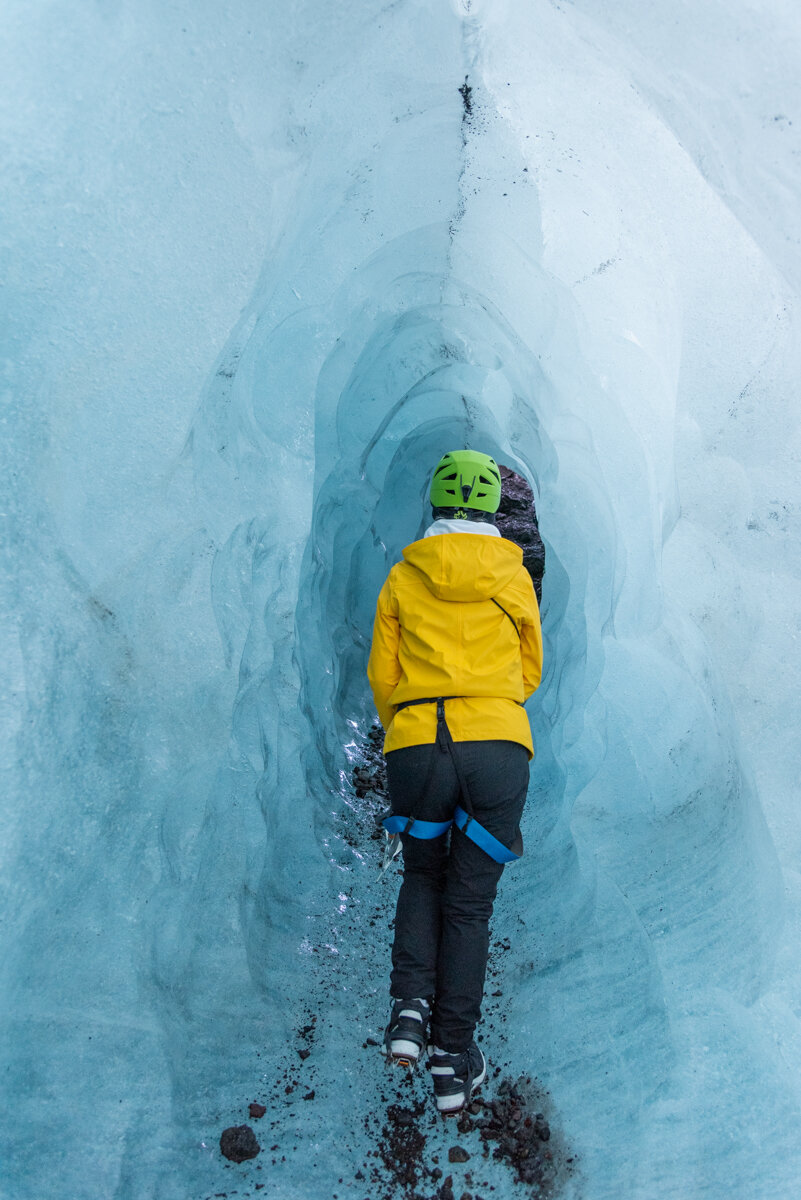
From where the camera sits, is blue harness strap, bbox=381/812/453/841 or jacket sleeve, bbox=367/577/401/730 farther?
jacket sleeve, bbox=367/577/401/730

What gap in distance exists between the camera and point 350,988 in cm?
272

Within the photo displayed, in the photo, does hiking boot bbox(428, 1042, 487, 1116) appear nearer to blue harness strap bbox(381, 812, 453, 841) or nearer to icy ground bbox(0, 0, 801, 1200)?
icy ground bbox(0, 0, 801, 1200)

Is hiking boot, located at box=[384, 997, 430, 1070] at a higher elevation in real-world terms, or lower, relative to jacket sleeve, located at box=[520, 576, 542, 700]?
lower

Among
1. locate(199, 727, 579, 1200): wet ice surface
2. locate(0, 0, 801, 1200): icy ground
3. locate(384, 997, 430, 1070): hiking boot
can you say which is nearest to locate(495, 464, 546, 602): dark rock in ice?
locate(0, 0, 801, 1200): icy ground

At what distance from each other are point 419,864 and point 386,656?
0.65m

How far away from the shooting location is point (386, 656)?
7.99ft

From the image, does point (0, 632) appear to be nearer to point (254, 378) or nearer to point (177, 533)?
point (177, 533)

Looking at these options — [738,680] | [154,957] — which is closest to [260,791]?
[154,957]

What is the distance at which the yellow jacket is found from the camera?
2246 millimetres

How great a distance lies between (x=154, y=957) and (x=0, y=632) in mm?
1011

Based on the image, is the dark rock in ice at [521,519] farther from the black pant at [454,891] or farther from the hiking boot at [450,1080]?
the hiking boot at [450,1080]

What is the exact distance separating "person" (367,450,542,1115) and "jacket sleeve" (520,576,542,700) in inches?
0.5

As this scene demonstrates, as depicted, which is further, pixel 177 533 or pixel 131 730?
pixel 177 533

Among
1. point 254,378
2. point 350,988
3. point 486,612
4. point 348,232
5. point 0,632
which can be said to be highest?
point 348,232
